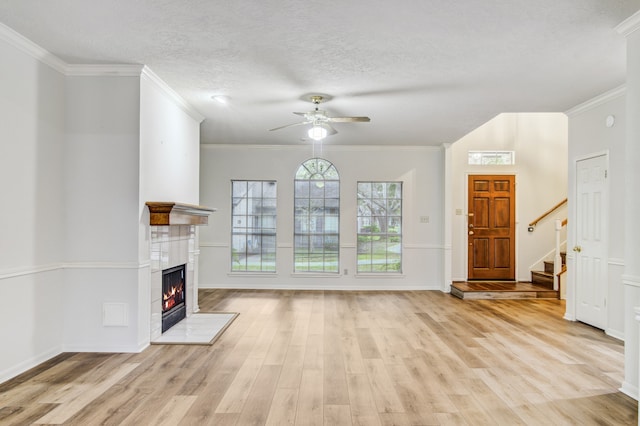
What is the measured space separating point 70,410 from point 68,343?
4.58ft

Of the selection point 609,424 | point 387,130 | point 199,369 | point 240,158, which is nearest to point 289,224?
point 240,158

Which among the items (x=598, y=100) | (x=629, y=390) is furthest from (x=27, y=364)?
(x=598, y=100)

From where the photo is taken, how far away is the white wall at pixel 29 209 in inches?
125

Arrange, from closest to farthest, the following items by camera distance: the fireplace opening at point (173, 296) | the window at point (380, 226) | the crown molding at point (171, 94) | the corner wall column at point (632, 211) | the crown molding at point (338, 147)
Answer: the corner wall column at point (632, 211) → the crown molding at point (171, 94) → the fireplace opening at point (173, 296) → the crown molding at point (338, 147) → the window at point (380, 226)

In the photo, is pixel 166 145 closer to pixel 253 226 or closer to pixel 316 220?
pixel 253 226

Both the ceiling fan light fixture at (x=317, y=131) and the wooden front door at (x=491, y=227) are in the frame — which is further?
the wooden front door at (x=491, y=227)

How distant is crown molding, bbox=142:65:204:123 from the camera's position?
13.1 ft

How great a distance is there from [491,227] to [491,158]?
4.50ft

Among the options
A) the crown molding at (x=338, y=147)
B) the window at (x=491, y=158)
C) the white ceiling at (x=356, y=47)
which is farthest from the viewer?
the window at (x=491, y=158)

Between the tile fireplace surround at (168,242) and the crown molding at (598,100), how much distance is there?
487cm

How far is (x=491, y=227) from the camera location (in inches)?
309

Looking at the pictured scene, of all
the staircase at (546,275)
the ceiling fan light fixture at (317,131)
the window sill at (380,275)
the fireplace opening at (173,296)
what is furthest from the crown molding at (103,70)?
the staircase at (546,275)

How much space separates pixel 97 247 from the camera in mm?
3873

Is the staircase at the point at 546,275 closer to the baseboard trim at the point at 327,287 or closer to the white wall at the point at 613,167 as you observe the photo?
the baseboard trim at the point at 327,287
